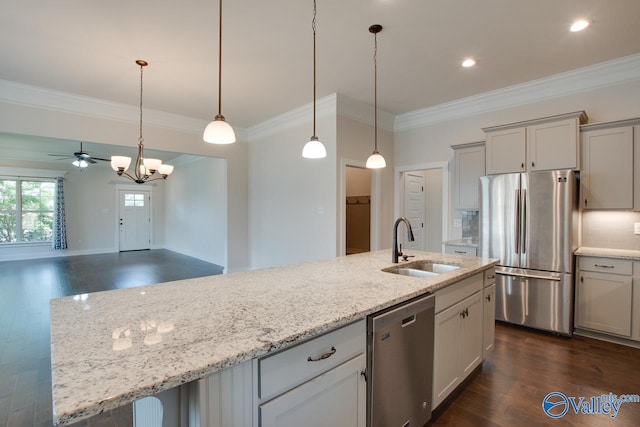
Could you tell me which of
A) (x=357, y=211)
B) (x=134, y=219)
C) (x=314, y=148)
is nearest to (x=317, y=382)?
(x=314, y=148)

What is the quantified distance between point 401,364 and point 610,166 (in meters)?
3.22

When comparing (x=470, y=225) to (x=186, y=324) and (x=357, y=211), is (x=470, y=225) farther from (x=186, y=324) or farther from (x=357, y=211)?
(x=186, y=324)

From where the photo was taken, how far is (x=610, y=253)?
2986 millimetres

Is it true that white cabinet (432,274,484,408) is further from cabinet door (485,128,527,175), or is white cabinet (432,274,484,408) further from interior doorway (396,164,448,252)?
interior doorway (396,164,448,252)

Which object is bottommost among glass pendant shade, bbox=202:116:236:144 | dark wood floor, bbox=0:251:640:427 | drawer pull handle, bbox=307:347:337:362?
dark wood floor, bbox=0:251:640:427

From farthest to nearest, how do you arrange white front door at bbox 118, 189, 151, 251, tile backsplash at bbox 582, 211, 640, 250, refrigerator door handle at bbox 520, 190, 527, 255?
white front door at bbox 118, 189, 151, 251, refrigerator door handle at bbox 520, 190, 527, 255, tile backsplash at bbox 582, 211, 640, 250

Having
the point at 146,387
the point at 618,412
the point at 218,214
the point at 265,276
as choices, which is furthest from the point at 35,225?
the point at 618,412

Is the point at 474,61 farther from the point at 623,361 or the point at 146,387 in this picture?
the point at 146,387

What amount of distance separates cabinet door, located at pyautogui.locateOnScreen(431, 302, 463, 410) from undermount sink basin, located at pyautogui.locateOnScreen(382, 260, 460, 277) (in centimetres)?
38

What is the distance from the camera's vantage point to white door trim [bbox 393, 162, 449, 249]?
4527 mm

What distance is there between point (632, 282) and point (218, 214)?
6.94 meters

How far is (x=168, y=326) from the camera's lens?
113 cm

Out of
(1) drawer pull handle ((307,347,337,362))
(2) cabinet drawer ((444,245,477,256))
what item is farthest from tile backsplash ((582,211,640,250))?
(1) drawer pull handle ((307,347,337,362))

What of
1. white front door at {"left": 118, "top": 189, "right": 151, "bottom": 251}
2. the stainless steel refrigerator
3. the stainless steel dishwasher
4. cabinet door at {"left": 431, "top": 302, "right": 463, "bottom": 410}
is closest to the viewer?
the stainless steel dishwasher
